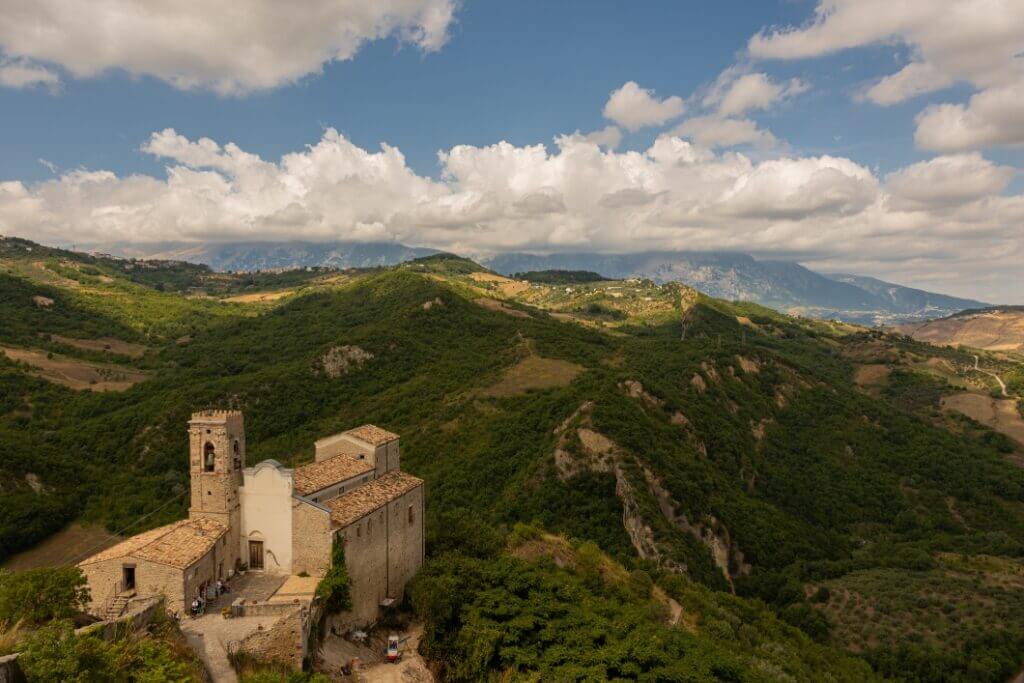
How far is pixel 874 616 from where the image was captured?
60625 mm

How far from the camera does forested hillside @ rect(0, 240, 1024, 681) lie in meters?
35.4

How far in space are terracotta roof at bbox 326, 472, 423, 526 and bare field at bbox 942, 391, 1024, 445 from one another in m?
141

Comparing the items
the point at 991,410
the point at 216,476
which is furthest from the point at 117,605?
the point at 991,410

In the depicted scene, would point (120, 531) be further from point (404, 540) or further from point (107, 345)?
Answer: point (107, 345)

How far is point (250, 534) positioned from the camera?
3078 cm

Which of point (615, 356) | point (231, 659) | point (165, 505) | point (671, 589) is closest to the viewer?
point (231, 659)

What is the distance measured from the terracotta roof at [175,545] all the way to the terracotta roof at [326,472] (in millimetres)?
4175


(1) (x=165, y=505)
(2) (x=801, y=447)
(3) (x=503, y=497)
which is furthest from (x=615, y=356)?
(1) (x=165, y=505)

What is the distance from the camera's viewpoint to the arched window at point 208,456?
3081 centimetres

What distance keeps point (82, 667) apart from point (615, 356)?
10600 centimetres

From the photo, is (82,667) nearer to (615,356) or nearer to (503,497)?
(503,497)

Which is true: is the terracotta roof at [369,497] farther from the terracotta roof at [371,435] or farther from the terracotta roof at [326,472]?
the terracotta roof at [371,435]

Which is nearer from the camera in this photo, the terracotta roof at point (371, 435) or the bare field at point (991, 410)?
the terracotta roof at point (371, 435)

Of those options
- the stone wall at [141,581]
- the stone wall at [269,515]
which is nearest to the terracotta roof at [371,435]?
the stone wall at [269,515]
